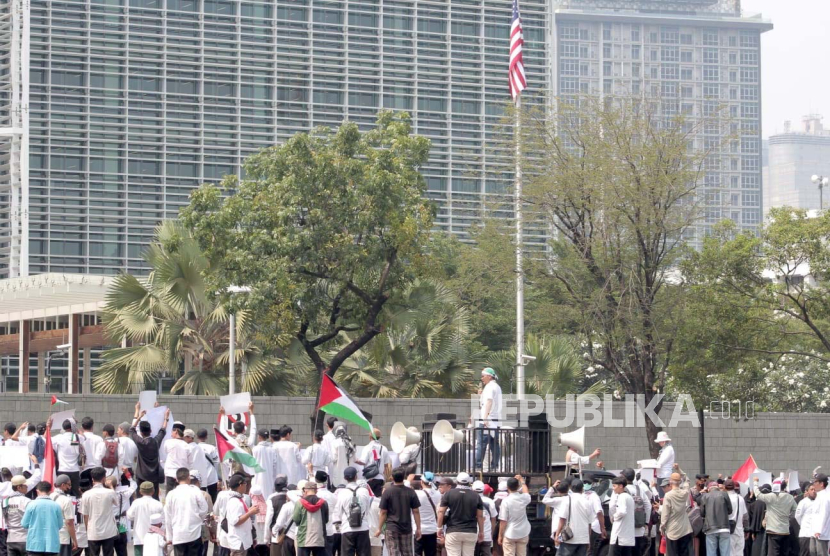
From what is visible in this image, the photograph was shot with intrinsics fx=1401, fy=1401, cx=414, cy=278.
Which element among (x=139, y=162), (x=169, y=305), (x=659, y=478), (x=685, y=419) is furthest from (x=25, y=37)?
(x=659, y=478)

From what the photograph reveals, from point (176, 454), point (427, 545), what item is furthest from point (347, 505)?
point (176, 454)

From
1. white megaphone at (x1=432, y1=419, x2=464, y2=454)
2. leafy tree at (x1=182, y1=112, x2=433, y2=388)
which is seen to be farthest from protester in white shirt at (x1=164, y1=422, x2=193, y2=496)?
leafy tree at (x1=182, y1=112, x2=433, y2=388)

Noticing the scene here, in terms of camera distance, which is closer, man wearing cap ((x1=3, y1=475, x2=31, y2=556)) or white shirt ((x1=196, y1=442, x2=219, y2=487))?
man wearing cap ((x1=3, y1=475, x2=31, y2=556))

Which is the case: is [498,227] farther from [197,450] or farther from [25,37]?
[25,37]

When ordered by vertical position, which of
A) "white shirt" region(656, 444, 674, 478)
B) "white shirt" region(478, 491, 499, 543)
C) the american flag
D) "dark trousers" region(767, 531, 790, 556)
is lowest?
"dark trousers" region(767, 531, 790, 556)

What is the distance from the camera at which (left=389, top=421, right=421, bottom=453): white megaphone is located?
67.6 ft

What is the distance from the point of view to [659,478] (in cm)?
2184

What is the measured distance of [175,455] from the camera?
1828 cm

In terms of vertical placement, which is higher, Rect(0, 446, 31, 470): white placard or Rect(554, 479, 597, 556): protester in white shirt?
Rect(0, 446, 31, 470): white placard

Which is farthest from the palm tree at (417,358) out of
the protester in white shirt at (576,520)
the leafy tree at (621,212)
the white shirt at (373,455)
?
the protester in white shirt at (576,520)

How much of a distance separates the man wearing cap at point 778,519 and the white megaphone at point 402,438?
5215 millimetres

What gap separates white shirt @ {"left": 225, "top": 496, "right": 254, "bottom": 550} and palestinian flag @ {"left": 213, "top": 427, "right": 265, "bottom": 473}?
5.18 feet

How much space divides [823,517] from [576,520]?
3808 millimetres

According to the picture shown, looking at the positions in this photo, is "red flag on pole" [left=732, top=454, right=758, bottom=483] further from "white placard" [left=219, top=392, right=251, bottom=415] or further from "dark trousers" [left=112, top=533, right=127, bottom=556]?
"dark trousers" [left=112, top=533, right=127, bottom=556]
